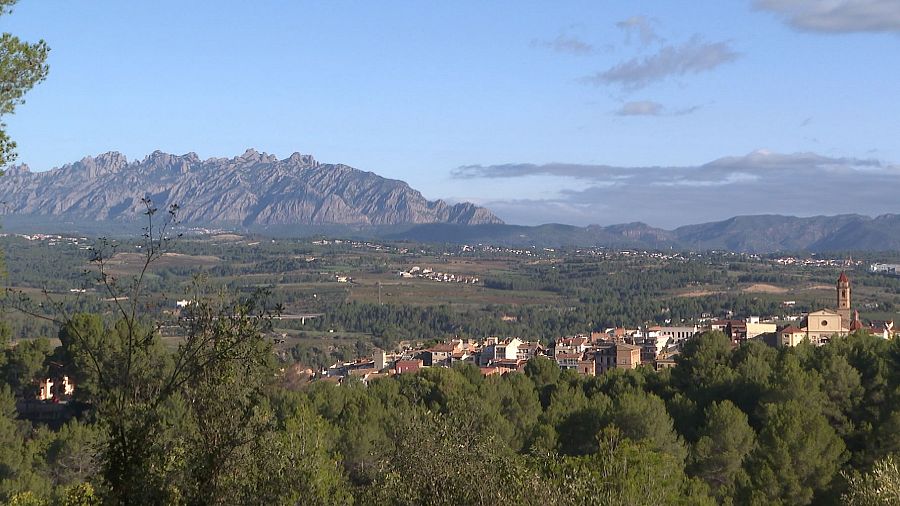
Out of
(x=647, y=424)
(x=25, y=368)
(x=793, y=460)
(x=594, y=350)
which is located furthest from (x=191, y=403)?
(x=594, y=350)

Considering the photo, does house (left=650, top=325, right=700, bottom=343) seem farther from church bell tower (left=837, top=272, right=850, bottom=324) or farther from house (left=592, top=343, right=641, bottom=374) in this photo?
house (left=592, top=343, right=641, bottom=374)

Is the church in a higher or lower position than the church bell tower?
lower

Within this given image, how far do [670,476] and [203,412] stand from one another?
61.0 ft

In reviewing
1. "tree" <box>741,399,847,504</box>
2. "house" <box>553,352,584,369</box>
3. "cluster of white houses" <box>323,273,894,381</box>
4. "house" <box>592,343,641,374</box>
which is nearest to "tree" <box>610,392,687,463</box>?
"tree" <box>741,399,847,504</box>

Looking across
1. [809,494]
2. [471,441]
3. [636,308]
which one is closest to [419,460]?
[471,441]

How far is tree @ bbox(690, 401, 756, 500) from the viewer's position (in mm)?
37812

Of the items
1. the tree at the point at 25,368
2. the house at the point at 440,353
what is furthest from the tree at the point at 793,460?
the house at the point at 440,353

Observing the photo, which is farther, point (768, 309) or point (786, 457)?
point (768, 309)

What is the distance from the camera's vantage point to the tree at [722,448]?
37.8 metres

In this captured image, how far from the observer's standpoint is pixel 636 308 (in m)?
156

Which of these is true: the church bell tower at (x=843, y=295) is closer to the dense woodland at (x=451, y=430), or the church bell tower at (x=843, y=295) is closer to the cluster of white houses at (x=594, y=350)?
the cluster of white houses at (x=594, y=350)

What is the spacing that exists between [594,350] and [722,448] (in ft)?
166

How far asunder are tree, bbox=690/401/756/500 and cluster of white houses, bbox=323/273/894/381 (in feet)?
128

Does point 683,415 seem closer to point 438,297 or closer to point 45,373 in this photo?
point 45,373
